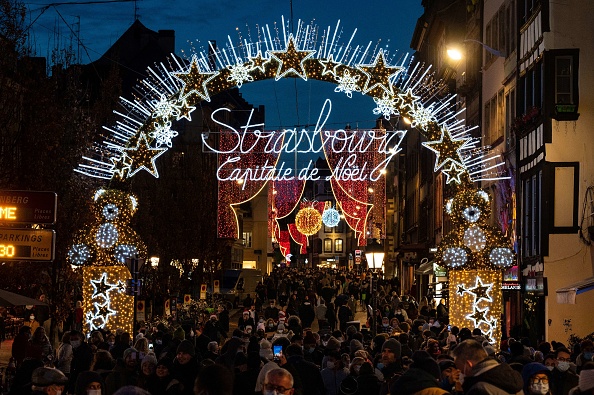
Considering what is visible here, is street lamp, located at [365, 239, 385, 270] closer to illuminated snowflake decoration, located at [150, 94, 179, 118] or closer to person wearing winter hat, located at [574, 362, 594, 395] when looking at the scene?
illuminated snowflake decoration, located at [150, 94, 179, 118]

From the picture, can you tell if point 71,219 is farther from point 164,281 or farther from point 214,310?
point 164,281

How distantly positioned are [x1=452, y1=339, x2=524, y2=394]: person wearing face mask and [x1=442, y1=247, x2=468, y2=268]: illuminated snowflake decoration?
14611mm

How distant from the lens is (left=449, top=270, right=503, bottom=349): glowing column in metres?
23.7

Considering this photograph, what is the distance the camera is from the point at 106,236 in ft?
78.2

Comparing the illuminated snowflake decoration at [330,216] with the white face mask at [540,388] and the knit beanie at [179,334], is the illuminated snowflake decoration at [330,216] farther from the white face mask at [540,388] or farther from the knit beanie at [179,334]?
the white face mask at [540,388]

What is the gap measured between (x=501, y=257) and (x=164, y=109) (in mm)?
7940

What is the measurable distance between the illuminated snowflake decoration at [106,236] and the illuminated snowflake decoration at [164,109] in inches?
108

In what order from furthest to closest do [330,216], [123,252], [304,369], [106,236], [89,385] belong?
1. [330,216]
2. [123,252]
3. [106,236]
4. [304,369]
5. [89,385]

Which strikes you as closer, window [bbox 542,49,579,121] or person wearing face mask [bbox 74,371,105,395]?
person wearing face mask [bbox 74,371,105,395]

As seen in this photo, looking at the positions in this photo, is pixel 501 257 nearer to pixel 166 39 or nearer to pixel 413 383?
pixel 413 383

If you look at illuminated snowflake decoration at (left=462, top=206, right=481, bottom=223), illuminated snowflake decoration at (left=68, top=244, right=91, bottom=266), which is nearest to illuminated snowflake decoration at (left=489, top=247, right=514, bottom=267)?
illuminated snowflake decoration at (left=462, top=206, right=481, bottom=223)

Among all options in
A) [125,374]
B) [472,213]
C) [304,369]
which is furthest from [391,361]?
[472,213]

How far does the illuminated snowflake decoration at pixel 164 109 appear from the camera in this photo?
24828 mm

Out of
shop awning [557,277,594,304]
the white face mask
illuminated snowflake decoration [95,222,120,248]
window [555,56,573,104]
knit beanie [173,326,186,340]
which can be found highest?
window [555,56,573,104]
